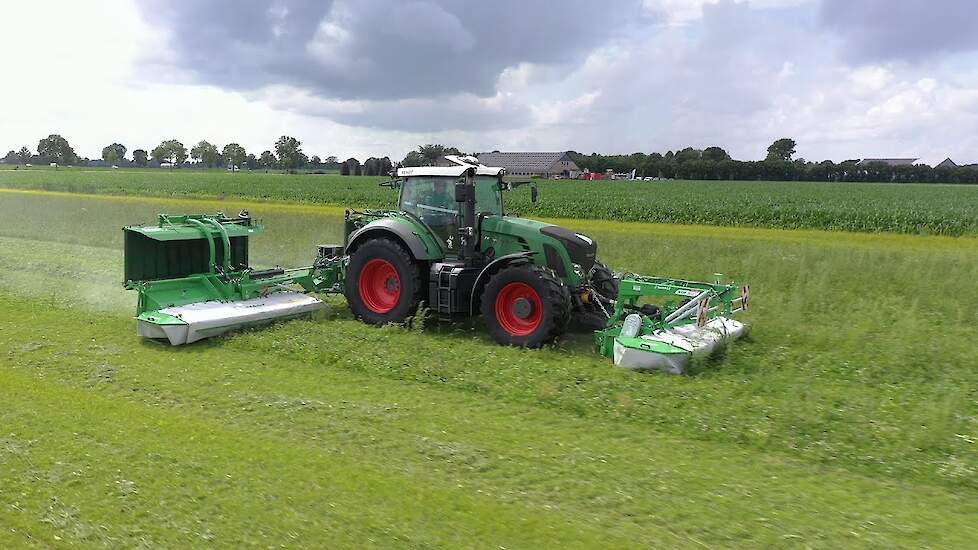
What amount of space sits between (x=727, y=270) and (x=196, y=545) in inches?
457

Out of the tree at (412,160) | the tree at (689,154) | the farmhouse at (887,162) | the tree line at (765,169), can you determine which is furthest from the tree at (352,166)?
the farmhouse at (887,162)

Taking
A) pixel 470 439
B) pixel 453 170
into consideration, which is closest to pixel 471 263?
pixel 453 170

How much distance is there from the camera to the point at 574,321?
9.13 meters

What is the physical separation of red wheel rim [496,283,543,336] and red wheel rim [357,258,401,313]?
1680 millimetres

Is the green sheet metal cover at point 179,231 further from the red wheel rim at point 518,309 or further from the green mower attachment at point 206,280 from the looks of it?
the red wheel rim at point 518,309

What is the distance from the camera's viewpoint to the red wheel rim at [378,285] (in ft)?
31.8

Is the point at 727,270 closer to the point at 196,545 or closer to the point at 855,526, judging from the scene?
the point at 855,526

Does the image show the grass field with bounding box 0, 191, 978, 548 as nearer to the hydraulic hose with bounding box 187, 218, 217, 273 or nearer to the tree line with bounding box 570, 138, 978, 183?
the hydraulic hose with bounding box 187, 218, 217, 273

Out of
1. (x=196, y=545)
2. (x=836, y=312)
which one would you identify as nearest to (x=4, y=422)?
(x=196, y=545)

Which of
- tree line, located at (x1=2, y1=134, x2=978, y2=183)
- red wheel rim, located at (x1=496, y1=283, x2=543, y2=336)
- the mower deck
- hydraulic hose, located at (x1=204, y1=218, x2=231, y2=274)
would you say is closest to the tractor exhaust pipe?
red wheel rim, located at (x1=496, y1=283, x2=543, y2=336)

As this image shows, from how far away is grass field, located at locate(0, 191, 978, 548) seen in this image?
14.1 ft

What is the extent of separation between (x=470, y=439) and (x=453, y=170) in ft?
15.5

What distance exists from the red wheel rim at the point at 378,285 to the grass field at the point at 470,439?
1.50 feet

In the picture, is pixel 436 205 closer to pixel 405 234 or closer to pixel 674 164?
pixel 405 234
